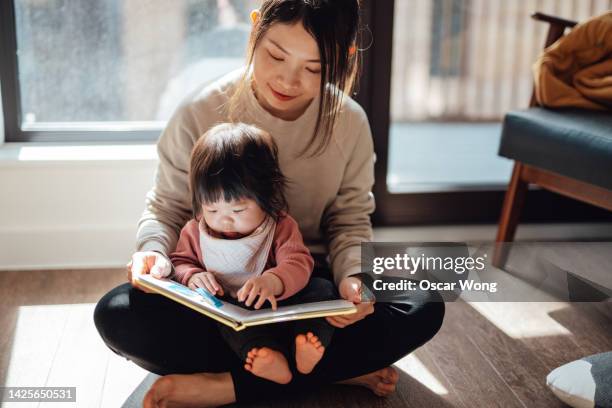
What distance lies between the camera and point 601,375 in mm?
1411

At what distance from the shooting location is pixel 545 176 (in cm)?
196

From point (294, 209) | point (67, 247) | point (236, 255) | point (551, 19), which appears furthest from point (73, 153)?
point (551, 19)

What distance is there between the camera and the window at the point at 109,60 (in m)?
2.06

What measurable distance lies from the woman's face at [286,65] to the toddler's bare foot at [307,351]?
17.6 inches

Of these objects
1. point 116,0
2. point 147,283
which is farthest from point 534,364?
point 116,0

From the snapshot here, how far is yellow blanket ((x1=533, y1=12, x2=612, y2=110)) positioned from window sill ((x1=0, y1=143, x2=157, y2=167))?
1079 millimetres

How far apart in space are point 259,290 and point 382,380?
1.15 feet

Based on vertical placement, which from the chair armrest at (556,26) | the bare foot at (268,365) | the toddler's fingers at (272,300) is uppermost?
the chair armrest at (556,26)

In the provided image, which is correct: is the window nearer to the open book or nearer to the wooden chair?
the wooden chair

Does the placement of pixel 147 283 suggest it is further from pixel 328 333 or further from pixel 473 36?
pixel 473 36

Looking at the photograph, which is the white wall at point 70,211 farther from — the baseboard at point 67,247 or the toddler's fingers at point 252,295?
the toddler's fingers at point 252,295

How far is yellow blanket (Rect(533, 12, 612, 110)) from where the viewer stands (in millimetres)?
1938

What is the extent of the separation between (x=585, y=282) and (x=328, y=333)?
1020mm

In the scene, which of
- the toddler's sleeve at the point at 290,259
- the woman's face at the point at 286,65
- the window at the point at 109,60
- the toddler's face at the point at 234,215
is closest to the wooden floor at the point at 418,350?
the toddler's sleeve at the point at 290,259
